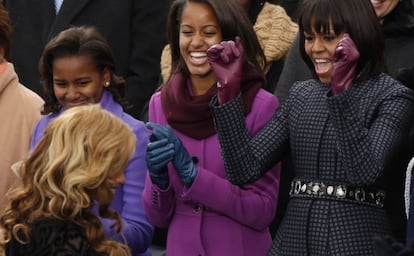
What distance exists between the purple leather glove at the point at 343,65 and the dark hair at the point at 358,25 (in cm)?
38

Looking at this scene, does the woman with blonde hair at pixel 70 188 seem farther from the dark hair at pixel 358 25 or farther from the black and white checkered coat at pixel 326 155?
the dark hair at pixel 358 25

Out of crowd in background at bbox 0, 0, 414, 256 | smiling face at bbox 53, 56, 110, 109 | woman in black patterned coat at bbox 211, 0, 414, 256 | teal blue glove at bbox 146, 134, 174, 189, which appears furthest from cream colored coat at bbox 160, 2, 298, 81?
teal blue glove at bbox 146, 134, 174, 189

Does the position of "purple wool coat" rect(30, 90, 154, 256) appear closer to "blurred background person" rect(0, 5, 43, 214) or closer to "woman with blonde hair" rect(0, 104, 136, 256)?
"blurred background person" rect(0, 5, 43, 214)

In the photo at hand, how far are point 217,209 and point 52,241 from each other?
4.22 feet

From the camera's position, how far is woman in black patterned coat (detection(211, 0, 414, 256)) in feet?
16.5

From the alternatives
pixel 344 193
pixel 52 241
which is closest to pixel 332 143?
pixel 344 193

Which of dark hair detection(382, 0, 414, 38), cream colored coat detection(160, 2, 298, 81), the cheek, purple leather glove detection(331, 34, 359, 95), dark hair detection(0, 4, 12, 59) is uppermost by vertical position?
purple leather glove detection(331, 34, 359, 95)

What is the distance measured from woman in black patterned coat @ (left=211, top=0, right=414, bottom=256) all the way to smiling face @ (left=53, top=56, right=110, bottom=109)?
0.86 m

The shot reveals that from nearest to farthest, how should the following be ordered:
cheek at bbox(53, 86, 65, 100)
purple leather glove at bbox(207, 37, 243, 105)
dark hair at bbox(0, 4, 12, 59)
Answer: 1. purple leather glove at bbox(207, 37, 243, 105)
2. cheek at bbox(53, 86, 65, 100)
3. dark hair at bbox(0, 4, 12, 59)

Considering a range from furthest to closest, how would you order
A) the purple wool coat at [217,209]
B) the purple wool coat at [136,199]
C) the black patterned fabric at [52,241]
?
the purple wool coat at [217,209] → the purple wool coat at [136,199] → the black patterned fabric at [52,241]

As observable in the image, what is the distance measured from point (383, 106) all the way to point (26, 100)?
6.12 feet

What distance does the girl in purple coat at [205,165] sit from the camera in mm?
5566

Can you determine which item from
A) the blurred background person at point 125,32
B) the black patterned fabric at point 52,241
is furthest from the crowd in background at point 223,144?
the blurred background person at point 125,32

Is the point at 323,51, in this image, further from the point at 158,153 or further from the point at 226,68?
the point at 158,153
